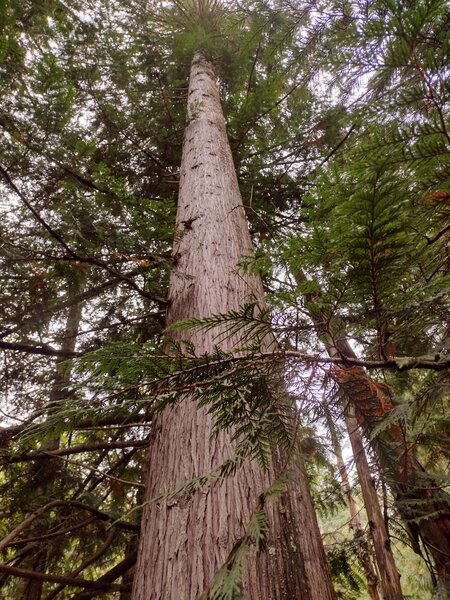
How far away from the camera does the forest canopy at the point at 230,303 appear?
0.98 metres

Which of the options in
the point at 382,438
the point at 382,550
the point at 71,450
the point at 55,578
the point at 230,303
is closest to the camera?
the point at 382,438

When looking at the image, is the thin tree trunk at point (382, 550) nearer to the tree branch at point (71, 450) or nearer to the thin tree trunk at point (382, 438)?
the thin tree trunk at point (382, 438)

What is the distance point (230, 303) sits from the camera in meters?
1.98

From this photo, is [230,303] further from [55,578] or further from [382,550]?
[382,550]

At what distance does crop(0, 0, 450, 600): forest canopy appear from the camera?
3.21 feet

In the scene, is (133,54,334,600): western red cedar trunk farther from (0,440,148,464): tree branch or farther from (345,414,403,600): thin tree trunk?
(345,414,403,600): thin tree trunk

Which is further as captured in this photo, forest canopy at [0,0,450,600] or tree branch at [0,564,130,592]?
tree branch at [0,564,130,592]

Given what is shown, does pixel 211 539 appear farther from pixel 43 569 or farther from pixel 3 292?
pixel 3 292

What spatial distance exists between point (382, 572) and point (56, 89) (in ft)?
17.2

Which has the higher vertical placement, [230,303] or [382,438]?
[230,303]

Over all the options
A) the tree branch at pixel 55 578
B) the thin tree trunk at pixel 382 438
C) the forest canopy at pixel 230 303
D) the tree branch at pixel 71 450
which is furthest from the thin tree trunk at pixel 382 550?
the tree branch at pixel 55 578

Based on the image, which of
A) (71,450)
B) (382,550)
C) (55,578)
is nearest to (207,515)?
(55,578)

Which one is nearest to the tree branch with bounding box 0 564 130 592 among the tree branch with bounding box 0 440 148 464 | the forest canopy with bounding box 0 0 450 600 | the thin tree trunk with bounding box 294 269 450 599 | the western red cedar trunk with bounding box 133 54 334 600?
the forest canopy with bounding box 0 0 450 600

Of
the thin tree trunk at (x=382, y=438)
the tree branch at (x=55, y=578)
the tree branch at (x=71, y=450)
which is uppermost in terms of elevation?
the tree branch at (x=71, y=450)
